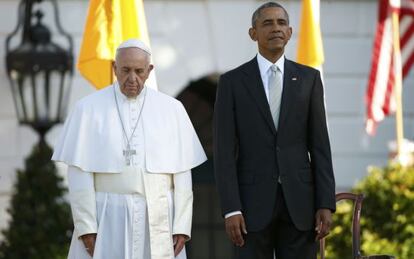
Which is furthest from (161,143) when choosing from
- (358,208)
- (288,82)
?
(358,208)

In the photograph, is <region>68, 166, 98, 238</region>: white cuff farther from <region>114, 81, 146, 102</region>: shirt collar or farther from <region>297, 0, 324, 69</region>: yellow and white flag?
<region>297, 0, 324, 69</region>: yellow and white flag

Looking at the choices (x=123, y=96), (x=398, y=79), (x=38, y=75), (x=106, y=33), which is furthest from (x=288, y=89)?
(x=398, y=79)

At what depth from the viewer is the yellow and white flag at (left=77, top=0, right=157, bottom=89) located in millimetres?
9062

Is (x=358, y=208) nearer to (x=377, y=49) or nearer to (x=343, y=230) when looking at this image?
(x=343, y=230)

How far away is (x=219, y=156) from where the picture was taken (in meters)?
6.88

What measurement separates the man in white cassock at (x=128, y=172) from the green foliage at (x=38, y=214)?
4007 millimetres

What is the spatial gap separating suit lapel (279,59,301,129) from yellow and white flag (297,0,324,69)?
107 inches

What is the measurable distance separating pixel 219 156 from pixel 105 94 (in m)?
0.75

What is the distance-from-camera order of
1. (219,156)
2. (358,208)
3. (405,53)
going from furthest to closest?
(405,53) → (358,208) → (219,156)

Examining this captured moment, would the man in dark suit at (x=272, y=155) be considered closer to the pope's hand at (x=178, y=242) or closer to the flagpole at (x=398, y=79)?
the pope's hand at (x=178, y=242)

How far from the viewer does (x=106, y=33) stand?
914cm

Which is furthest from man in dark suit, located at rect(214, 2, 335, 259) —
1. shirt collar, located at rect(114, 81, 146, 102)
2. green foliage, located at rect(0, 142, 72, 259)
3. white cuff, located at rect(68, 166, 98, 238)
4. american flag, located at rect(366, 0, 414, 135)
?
american flag, located at rect(366, 0, 414, 135)

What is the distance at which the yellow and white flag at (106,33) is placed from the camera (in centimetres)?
906

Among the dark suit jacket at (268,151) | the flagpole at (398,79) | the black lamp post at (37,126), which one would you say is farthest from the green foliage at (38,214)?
the dark suit jacket at (268,151)
